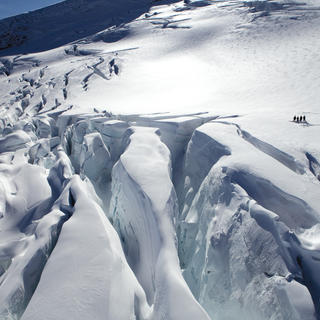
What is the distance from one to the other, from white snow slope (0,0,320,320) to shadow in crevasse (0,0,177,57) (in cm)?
1556

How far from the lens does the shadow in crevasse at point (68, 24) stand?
69.6 feet

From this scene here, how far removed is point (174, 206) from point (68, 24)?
2729 cm

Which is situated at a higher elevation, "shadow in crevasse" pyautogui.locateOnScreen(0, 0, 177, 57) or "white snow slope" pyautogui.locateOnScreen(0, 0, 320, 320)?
"shadow in crevasse" pyautogui.locateOnScreen(0, 0, 177, 57)

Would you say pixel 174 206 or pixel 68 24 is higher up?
pixel 68 24

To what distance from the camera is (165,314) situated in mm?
1911

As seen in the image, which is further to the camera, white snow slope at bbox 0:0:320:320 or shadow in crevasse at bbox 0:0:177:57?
shadow in crevasse at bbox 0:0:177:57

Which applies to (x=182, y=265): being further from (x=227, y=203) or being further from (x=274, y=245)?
(x=274, y=245)

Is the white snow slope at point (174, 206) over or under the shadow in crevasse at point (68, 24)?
under

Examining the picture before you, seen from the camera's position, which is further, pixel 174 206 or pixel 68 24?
pixel 68 24

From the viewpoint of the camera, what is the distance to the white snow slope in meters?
2.03

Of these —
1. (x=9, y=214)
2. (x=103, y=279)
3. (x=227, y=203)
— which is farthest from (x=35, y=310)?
(x=9, y=214)

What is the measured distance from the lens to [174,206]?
319 centimetres

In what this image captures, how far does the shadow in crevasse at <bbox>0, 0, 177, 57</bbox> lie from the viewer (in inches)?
835

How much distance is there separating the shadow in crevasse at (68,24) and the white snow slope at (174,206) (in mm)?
15558
